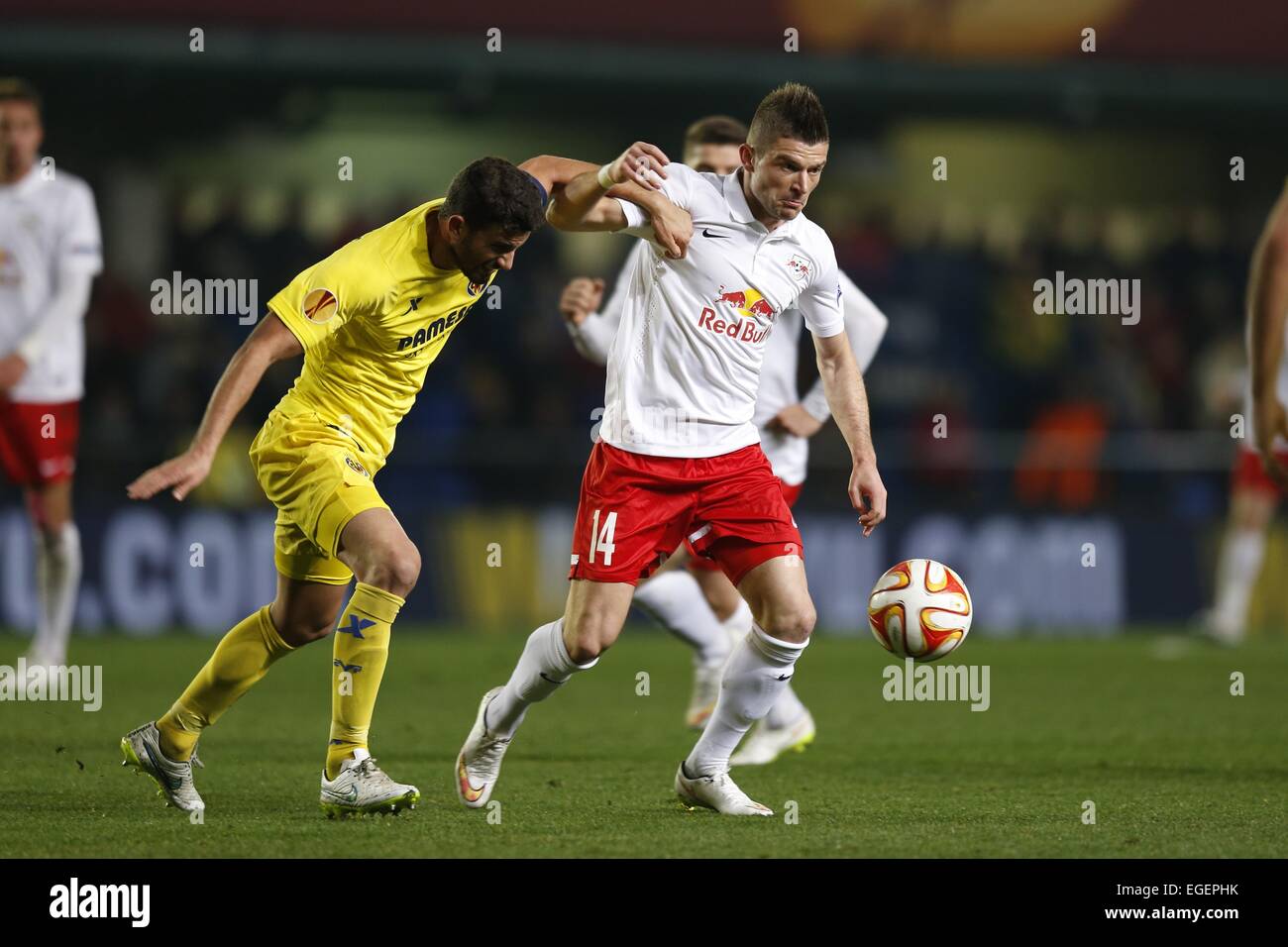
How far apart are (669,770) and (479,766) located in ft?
4.30

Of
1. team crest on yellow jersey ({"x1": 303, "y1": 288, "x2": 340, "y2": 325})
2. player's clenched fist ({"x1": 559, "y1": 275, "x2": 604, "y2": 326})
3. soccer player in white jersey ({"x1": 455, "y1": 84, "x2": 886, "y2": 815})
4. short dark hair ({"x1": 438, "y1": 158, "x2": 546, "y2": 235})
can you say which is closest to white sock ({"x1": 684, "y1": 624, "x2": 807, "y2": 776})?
soccer player in white jersey ({"x1": 455, "y1": 84, "x2": 886, "y2": 815})

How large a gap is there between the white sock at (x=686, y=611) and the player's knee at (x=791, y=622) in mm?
2126

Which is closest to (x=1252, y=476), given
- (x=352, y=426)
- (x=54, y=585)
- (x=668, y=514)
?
(x=54, y=585)

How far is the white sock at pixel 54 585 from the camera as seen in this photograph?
9.69 meters

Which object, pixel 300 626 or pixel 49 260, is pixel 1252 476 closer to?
pixel 49 260

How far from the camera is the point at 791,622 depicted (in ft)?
19.3

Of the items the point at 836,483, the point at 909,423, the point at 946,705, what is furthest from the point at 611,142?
the point at 946,705

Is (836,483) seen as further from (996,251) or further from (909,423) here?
(996,251)

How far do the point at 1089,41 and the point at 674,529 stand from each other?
42.3 ft

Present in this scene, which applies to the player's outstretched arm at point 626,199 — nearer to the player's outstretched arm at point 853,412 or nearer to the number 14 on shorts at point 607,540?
the player's outstretched arm at point 853,412

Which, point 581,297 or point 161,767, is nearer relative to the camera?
point 161,767

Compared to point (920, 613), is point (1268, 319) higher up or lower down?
higher up

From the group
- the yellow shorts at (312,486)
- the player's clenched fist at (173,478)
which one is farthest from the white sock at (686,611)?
the player's clenched fist at (173,478)

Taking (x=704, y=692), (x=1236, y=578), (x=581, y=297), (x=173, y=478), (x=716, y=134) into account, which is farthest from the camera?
(x=1236, y=578)
